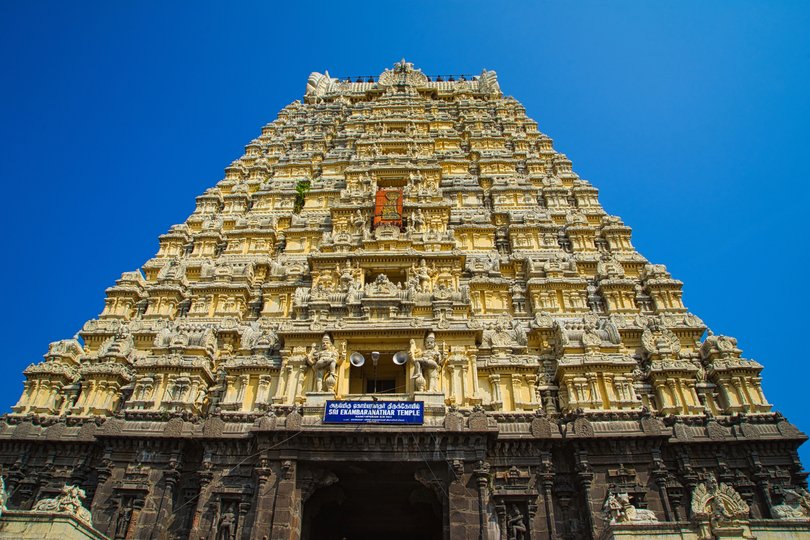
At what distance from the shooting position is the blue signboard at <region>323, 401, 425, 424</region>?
A: 18.9 m

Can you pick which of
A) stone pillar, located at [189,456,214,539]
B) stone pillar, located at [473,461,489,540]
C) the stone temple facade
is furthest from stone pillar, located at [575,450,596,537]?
stone pillar, located at [189,456,214,539]

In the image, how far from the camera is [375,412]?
1897 centimetres

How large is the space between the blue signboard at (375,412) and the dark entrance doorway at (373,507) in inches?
59.0

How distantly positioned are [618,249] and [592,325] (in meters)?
6.78

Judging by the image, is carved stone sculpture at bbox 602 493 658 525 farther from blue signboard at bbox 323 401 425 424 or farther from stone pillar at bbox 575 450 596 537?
blue signboard at bbox 323 401 425 424

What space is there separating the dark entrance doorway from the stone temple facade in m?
0.11

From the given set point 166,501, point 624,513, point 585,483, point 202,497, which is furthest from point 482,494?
point 166,501

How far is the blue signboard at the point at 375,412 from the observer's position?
1886 cm

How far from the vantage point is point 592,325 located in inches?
973

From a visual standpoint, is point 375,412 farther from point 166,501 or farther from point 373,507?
point 166,501

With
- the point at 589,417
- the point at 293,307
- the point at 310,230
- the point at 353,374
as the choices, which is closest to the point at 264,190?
the point at 310,230

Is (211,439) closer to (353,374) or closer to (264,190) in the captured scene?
(353,374)

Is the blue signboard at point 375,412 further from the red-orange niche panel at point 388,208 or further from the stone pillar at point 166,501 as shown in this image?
the red-orange niche panel at point 388,208

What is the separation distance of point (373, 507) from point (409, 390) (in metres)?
5.42
